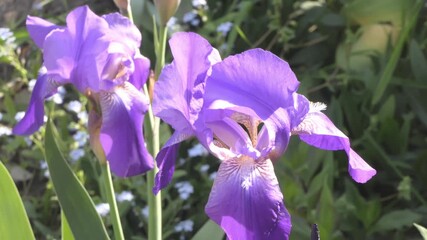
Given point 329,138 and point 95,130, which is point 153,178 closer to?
point 95,130

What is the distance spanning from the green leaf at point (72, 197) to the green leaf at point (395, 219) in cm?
70

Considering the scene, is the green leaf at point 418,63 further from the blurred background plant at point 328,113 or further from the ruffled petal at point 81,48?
the ruffled petal at point 81,48

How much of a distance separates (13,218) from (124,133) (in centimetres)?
23

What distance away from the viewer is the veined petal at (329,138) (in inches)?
27.5

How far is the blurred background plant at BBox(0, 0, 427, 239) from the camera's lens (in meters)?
1.43

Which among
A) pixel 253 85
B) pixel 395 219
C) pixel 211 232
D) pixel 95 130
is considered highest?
pixel 253 85

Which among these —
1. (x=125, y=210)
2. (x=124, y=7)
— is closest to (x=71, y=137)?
(x=125, y=210)

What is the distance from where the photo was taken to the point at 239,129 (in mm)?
692

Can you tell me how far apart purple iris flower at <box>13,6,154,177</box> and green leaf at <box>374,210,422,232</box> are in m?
0.73

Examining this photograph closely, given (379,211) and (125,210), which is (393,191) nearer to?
(379,211)

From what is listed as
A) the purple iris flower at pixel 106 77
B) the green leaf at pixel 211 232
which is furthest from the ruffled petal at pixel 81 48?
the green leaf at pixel 211 232

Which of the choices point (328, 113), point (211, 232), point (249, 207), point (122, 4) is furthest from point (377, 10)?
point (249, 207)

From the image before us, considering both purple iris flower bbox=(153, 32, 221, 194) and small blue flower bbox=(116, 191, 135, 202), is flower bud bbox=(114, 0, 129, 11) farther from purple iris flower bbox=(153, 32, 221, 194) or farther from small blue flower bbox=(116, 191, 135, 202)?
small blue flower bbox=(116, 191, 135, 202)

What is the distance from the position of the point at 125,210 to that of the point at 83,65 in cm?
70
